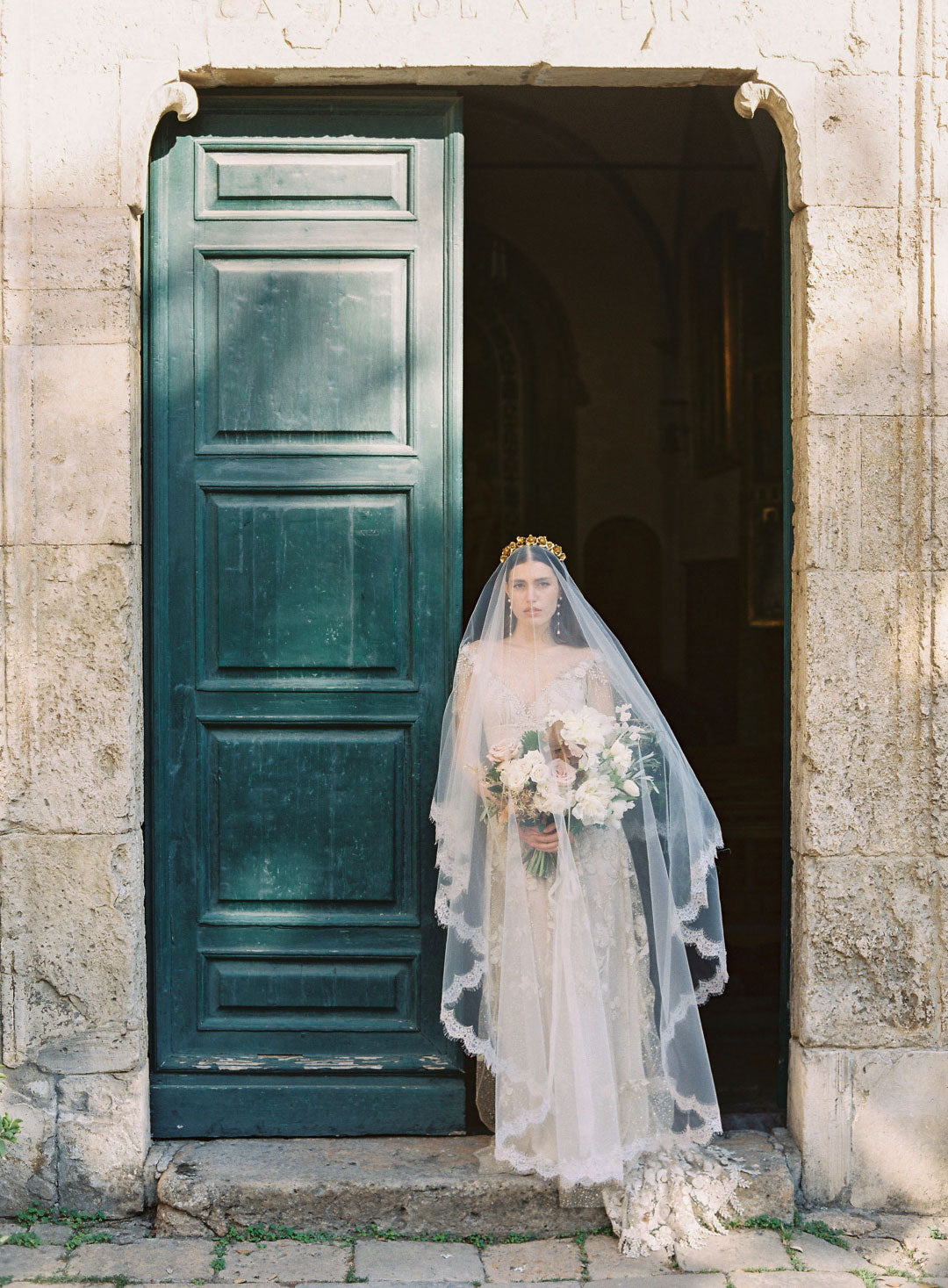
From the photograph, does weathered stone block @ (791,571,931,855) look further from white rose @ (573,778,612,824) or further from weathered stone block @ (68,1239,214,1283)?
weathered stone block @ (68,1239,214,1283)

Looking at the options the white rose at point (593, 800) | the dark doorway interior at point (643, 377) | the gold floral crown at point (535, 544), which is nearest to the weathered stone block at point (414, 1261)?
the white rose at point (593, 800)

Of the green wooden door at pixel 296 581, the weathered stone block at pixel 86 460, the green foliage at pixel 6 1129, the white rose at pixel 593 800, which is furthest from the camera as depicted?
the green wooden door at pixel 296 581

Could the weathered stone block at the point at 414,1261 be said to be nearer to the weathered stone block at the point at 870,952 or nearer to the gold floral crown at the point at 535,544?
the weathered stone block at the point at 870,952

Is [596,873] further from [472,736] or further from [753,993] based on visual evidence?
[753,993]

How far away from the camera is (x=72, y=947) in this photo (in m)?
3.32

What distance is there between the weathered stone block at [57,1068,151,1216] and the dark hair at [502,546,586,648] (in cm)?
178

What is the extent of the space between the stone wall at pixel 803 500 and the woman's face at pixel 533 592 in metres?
0.76

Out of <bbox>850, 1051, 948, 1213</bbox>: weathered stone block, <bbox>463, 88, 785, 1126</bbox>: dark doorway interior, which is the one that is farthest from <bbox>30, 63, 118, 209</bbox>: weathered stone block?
<bbox>463, 88, 785, 1126</bbox>: dark doorway interior

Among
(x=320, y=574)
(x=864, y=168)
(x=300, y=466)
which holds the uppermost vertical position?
(x=864, y=168)

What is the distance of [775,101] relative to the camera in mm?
3326

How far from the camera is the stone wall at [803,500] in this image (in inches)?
129

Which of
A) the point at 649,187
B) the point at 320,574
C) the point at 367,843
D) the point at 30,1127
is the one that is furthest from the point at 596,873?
the point at 649,187

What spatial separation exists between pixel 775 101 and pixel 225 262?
171 cm

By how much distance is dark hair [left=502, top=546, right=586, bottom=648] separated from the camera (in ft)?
10.9
